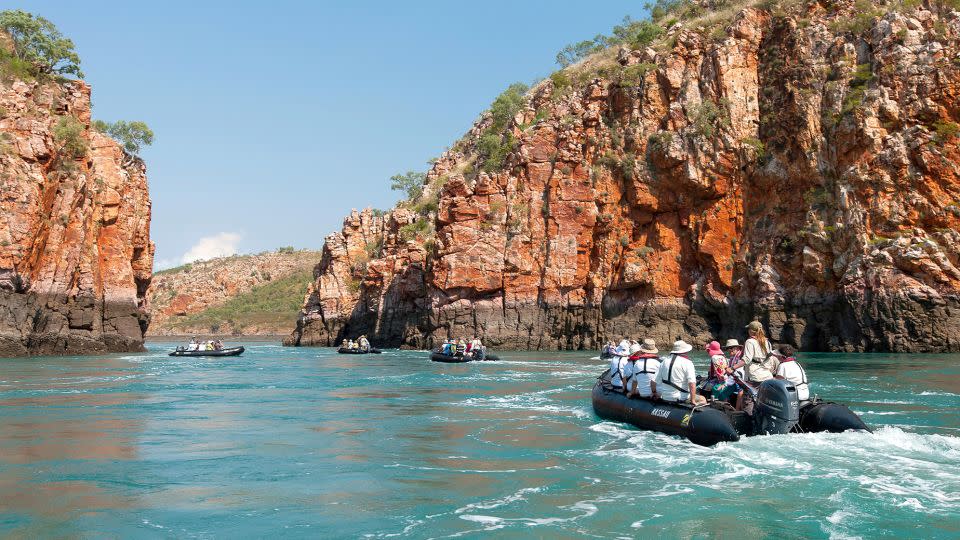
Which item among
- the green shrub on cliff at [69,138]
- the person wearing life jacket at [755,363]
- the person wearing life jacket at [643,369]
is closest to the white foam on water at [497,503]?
the person wearing life jacket at [755,363]

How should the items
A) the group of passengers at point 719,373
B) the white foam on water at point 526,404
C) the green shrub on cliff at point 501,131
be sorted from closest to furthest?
the group of passengers at point 719,373, the white foam on water at point 526,404, the green shrub on cliff at point 501,131

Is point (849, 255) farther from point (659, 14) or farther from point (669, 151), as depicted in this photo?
point (659, 14)

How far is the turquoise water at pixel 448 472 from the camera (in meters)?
9.98

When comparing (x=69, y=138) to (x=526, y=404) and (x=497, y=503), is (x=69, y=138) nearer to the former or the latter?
(x=526, y=404)

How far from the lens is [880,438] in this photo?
1425 centimetres

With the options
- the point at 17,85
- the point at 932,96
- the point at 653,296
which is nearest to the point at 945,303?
the point at 932,96

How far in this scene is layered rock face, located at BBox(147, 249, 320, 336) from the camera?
136m

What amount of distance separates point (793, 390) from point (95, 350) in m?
50.8

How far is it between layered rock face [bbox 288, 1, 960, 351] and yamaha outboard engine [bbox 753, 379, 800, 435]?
Answer: 32398 millimetres

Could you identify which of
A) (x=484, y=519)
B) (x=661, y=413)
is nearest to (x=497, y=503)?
(x=484, y=519)

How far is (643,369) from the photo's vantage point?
17719 millimetres

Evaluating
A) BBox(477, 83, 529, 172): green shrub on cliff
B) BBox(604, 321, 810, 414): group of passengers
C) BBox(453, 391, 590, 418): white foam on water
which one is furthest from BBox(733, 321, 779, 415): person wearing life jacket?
BBox(477, 83, 529, 172): green shrub on cliff

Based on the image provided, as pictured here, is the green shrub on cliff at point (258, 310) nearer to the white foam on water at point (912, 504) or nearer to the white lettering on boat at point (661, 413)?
the white lettering on boat at point (661, 413)

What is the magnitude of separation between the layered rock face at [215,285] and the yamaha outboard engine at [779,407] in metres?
124
